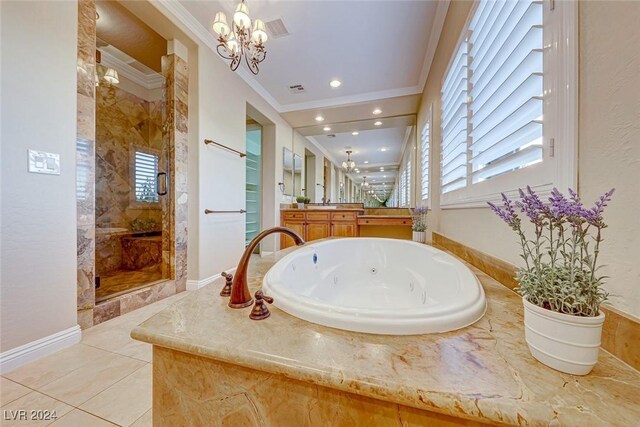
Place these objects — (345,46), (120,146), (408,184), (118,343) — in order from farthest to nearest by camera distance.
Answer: (408,184) → (120,146) → (345,46) → (118,343)

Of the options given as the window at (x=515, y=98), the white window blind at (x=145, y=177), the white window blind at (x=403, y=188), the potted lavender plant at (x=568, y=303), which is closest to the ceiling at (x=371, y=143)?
the white window blind at (x=403, y=188)

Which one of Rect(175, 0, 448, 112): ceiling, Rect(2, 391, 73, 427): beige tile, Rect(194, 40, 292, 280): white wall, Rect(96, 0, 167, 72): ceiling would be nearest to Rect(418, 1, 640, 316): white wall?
Rect(175, 0, 448, 112): ceiling

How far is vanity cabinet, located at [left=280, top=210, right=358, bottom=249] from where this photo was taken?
3688 millimetres

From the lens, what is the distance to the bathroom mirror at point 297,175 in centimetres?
431

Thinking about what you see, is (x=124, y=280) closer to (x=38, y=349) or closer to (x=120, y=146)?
(x=38, y=349)

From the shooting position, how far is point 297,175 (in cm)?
436

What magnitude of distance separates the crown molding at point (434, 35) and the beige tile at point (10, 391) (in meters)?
3.50

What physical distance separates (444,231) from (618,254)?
1458mm

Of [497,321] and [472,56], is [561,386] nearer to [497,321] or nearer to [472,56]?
[497,321]

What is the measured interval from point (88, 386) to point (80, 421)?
22 cm

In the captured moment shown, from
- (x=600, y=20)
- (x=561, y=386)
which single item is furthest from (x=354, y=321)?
(x=600, y=20)

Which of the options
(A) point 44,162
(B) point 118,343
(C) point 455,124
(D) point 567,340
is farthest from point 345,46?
(B) point 118,343

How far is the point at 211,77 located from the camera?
8.08 feet

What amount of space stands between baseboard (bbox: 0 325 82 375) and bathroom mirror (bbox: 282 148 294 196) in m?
3.03
